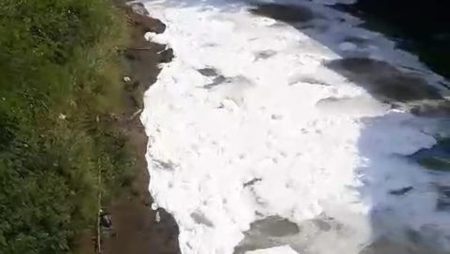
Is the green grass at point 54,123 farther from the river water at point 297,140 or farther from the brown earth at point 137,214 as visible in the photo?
the river water at point 297,140

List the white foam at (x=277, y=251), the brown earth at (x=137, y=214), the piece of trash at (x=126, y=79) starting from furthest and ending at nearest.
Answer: the piece of trash at (x=126, y=79) → the white foam at (x=277, y=251) → the brown earth at (x=137, y=214)

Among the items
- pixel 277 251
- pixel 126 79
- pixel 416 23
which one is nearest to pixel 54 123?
pixel 277 251

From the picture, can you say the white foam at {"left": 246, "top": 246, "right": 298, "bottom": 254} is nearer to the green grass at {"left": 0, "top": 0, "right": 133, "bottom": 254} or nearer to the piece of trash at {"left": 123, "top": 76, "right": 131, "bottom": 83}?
the green grass at {"left": 0, "top": 0, "right": 133, "bottom": 254}

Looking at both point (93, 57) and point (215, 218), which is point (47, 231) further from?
point (93, 57)

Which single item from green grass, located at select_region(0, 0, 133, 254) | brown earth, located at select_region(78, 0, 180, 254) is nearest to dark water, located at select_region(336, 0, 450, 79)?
brown earth, located at select_region(78, 0, 180, 254)

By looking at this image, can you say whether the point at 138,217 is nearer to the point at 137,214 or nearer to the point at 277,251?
the point at 137,214

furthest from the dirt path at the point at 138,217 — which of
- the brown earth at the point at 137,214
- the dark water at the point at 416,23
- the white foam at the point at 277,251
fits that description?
the dark water at the point at 416,23

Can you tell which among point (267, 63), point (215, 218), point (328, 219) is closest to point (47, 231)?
point (215, 218)
